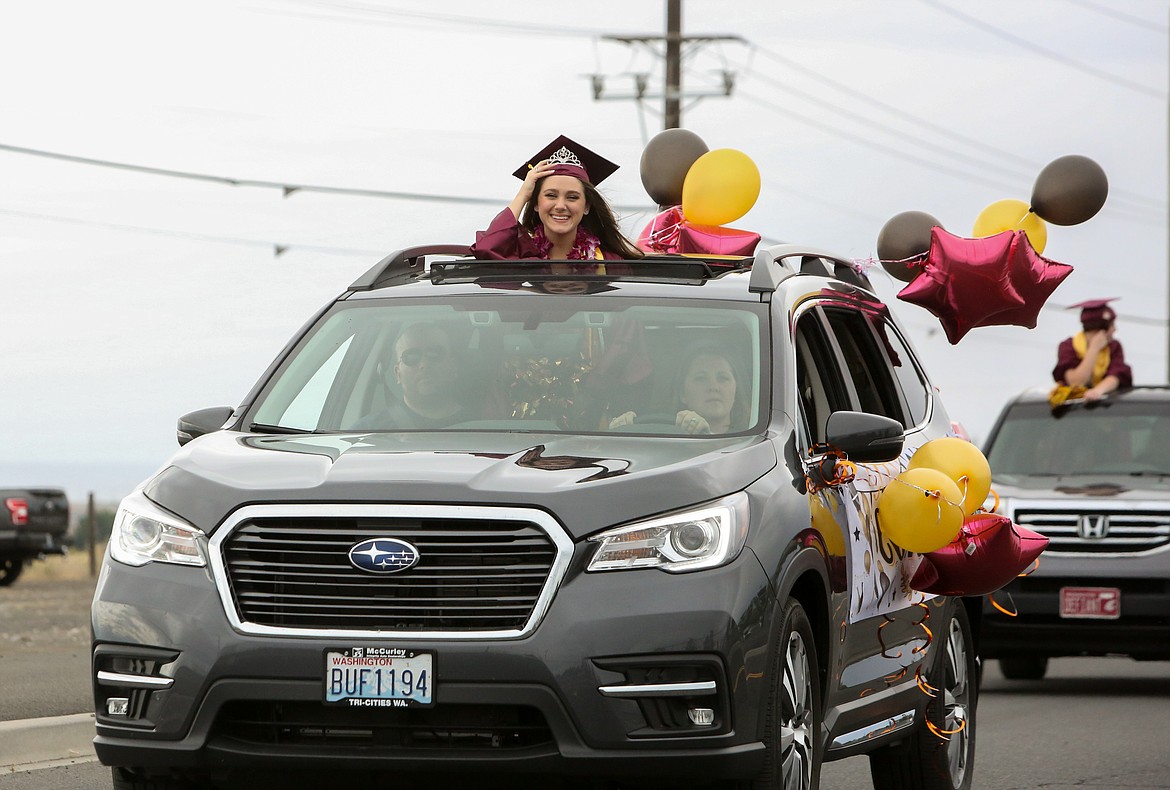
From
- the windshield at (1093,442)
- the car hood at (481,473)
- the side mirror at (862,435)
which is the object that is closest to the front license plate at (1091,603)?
the windshield at (1093,442)

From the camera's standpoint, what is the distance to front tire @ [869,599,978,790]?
825 centimetres

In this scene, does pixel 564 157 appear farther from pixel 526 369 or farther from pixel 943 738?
pixel 943 738

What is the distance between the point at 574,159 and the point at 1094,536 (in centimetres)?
616

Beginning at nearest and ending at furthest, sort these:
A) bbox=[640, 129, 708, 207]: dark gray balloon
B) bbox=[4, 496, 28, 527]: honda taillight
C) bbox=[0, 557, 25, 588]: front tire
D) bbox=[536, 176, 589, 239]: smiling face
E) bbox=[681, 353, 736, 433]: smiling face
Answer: bbox=[681, 353, 736, 433]: smiling face, bbox=[536, 176, 589, 239]: smiling face, bbox=[640, 129, 708, 207]: dark gray balloon, bbox=[4, 496, 28, 527]: honda taillight, bbox=[0, 557, 25, 588]: front tire

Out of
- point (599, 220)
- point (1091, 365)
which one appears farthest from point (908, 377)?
point (1091, 365)

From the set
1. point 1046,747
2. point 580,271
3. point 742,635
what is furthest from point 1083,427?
point 742,635

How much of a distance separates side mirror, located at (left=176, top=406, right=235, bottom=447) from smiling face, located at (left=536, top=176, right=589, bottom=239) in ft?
7.40

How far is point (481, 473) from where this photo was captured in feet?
18.6

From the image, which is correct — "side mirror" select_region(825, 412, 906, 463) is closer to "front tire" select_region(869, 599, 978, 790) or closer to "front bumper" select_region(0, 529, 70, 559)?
"front tire" select_region(869, 599, 978, 790)

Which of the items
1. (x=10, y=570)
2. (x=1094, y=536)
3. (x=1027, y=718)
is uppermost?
(x=1094, y=536)

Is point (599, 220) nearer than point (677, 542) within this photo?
No

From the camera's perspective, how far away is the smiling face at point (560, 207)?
867 centimetres

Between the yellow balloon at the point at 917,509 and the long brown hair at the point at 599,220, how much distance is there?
180 cm

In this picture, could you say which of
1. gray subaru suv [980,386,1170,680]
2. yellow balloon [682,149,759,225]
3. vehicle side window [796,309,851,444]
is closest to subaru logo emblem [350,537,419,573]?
vehicle side window [796,309,851,444]
